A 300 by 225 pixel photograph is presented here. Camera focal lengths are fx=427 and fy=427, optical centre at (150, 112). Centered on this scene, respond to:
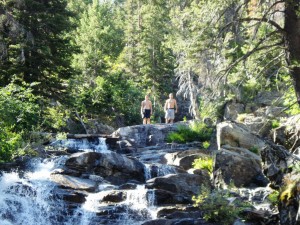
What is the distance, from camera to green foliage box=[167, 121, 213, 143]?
64.6 ft

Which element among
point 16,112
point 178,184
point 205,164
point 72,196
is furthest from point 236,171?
point 16,112

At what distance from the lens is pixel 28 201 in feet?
36.9

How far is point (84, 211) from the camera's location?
36.6 feet

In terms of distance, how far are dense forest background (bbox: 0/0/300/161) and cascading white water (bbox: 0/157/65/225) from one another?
2.76 ft

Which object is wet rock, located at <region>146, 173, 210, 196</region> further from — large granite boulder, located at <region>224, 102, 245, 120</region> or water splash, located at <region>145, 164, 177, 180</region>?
large granite boulder, located at <region>224, 102, 245, 120</region>

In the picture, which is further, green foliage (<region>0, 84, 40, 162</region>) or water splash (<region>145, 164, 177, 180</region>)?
water splash (<region>145, 164, 177, 180</region>)

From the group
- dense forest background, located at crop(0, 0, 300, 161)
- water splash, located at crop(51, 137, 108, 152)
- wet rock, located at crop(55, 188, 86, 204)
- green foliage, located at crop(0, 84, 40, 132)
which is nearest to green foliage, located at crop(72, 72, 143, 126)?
dense forest background, located at crop(0, 0, 300, 161)

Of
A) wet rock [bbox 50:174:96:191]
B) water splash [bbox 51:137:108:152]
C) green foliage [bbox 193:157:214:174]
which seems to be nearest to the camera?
wet rock [bbox 50:174:96:191]

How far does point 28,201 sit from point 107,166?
323cm

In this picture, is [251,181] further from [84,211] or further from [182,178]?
[84,211]

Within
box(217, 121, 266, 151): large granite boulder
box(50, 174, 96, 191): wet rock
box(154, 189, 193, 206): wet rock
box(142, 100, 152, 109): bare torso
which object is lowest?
box(154, 189, 193, 206): wet rock

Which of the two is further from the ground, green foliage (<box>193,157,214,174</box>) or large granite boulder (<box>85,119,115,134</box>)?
large granite boulder (<box>85,119,115,134</box>)

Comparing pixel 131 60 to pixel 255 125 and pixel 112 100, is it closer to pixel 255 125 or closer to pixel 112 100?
pixel 112 100

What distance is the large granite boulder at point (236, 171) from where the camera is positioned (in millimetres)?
13328
